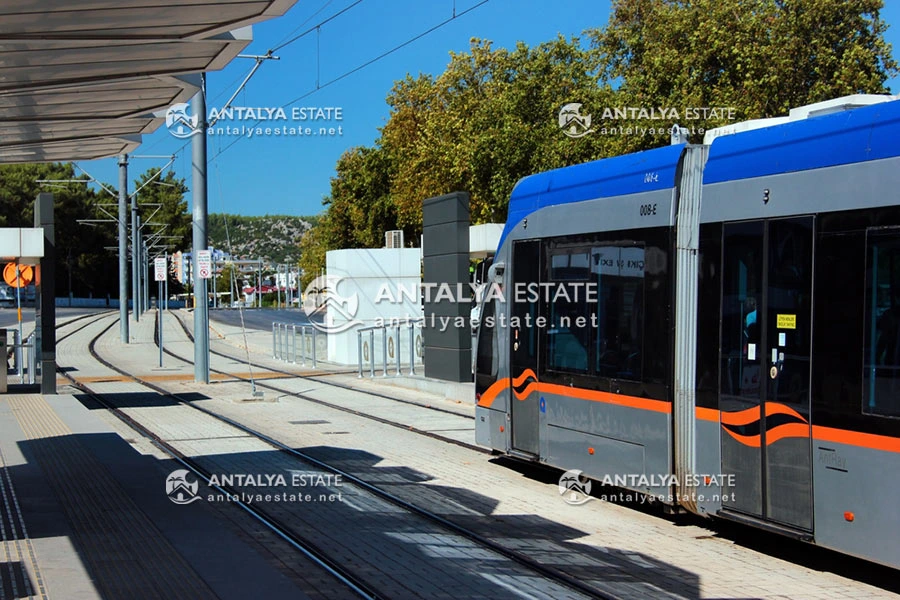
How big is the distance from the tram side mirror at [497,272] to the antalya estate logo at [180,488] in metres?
4.11

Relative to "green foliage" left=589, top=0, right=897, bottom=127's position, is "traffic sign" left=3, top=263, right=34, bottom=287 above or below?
below

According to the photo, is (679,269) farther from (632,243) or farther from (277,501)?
(277,501)

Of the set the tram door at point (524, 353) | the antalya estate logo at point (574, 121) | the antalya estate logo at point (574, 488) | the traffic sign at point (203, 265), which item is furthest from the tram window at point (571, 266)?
the antalya estate logo at point (574, 121)

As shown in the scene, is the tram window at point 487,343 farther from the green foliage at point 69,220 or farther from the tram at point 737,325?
the green foliage at point 69,220

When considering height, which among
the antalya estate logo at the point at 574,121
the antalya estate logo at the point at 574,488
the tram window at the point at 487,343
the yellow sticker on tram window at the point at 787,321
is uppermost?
the antalya estate logo at the point at 574,121

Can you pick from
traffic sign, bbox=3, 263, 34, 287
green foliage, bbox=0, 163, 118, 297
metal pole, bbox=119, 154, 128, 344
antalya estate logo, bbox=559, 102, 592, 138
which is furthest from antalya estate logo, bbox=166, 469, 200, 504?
green foliage, bbox=0, 163, 118, 297

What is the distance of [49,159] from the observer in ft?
50.2

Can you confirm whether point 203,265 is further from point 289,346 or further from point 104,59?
point 104,59

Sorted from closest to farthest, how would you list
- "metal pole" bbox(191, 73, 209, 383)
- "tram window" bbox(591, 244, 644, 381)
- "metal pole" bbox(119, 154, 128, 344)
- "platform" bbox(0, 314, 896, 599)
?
"platform" bbox(0, 314, 896, 599), "tram window" bbox(591, 244, 644, 381), "metal pole" bbox(191, 73, 209, 383), "metal pole" bbox(119, 154, 128, 344)

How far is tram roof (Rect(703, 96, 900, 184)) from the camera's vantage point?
675 cm

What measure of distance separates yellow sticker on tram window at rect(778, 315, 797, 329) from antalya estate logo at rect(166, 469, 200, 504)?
19.5 ft

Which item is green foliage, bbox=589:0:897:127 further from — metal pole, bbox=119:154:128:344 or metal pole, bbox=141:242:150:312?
metal pole, bbox=141:242:150:312

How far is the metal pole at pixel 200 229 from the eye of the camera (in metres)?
24.7

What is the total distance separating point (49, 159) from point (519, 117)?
83.7 feet
